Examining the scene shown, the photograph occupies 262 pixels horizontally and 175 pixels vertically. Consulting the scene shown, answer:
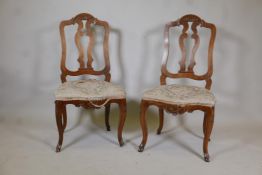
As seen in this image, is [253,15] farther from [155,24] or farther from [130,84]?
[130,84]

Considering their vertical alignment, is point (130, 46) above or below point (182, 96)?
above

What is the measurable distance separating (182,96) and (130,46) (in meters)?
0.86

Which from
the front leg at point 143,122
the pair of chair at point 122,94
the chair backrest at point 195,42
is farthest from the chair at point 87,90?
the chair backrest at point 195,42

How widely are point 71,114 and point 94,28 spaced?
81 centimetres

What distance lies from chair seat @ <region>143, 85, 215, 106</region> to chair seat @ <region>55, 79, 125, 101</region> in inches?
8.9

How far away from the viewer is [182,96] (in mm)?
2320

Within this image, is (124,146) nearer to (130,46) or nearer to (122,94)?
(122,94)

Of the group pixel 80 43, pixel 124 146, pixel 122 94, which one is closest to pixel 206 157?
pixel 124 146

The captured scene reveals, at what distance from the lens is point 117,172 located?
214 centimetres

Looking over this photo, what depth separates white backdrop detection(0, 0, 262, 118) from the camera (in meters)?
2.92

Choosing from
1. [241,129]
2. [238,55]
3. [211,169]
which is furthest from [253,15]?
[211,169]

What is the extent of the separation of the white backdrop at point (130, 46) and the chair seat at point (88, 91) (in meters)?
0.57

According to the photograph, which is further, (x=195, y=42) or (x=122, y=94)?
(x=195, y=42)

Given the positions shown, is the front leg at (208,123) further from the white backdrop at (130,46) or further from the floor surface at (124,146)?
the white backdrop at (130,46)
